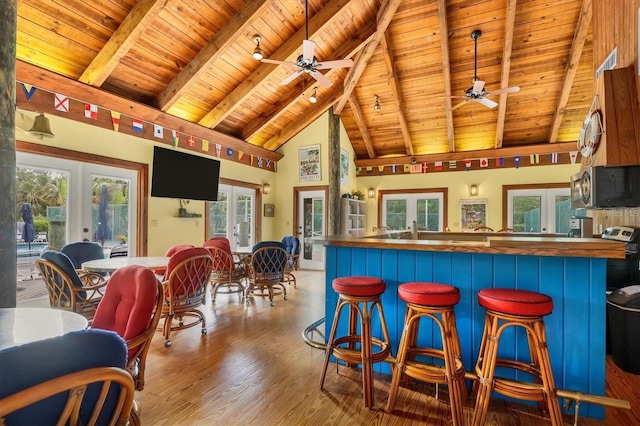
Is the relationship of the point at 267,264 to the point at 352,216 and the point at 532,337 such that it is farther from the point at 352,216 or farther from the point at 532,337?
the point at 352,216

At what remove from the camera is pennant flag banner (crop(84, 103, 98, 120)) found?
13.3 ft

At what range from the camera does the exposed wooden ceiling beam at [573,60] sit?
4496 mm

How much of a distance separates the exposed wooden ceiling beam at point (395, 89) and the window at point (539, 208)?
2.45m

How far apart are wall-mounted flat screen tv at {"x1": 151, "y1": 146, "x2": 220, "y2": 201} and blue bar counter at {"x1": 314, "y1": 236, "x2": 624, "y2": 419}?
12.4ft

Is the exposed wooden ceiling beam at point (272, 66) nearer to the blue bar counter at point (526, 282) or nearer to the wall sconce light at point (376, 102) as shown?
the wall sconce light at point (376, 102)

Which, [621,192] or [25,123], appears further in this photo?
[25,123]

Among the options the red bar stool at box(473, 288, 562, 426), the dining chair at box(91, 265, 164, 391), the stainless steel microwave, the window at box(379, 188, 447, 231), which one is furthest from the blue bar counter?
the window at box(379, 188, 447, 231)

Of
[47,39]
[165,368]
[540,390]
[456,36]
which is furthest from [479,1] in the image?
[165,368]

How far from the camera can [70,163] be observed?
13.0 feet

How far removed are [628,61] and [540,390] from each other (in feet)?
9.58

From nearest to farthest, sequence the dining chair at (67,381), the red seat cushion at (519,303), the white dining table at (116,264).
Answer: the dining chair at (67,381) → the red seat cushion at (519,303) → the white dining table at (116,264)

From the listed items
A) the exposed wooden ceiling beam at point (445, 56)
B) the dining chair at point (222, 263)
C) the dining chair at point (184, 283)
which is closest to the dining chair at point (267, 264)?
the dining chair at point (222, 263)

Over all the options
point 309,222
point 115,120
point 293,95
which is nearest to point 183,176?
point 115,120

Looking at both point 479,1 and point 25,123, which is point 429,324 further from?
point 479,1
